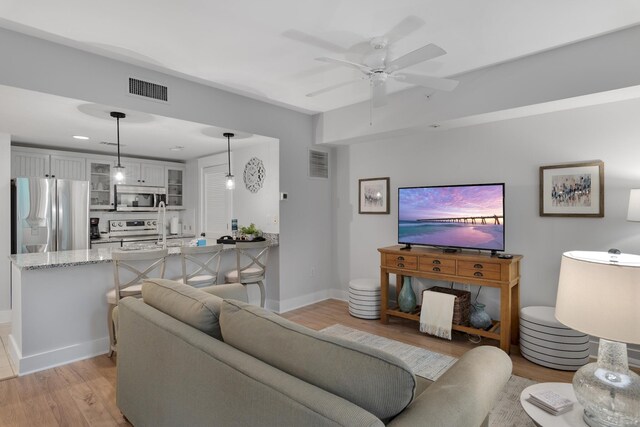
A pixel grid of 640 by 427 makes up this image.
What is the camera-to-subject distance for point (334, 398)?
1.07m

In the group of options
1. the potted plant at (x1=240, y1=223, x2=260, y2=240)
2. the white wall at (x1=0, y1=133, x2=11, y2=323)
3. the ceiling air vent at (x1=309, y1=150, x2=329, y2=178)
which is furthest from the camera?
the ceiling air vent at (x1=309, y1=150, x2=329, y2=178)

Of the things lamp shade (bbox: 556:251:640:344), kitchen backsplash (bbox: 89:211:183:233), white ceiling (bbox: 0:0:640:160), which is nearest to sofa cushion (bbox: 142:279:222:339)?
lamp shade (bbox: 556:251:640:344)

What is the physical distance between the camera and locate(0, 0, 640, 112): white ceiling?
7.72 feet

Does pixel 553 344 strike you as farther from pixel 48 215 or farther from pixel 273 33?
pixel 48 215

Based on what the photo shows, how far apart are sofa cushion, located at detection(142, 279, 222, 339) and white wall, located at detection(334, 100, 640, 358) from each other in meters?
3.16

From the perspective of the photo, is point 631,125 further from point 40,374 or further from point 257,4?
point 40,374

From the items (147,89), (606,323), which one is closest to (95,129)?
(147,89)

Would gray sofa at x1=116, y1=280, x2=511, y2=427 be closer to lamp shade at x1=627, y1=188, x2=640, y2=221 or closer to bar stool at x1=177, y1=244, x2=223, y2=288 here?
bar stool at x1=177, y1=244, x2=223, y2=288

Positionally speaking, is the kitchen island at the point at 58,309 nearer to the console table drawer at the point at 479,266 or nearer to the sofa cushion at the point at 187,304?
the sofa cushion at the point at 187,304

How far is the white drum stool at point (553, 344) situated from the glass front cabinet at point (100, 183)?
6106mm

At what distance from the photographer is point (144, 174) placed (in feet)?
20.4

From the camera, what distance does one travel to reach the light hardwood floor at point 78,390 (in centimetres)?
228

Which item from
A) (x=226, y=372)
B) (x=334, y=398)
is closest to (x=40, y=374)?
(x=226, y=372)

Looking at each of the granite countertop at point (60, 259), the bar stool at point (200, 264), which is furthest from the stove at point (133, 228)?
the bar stool at point (200, 264)
